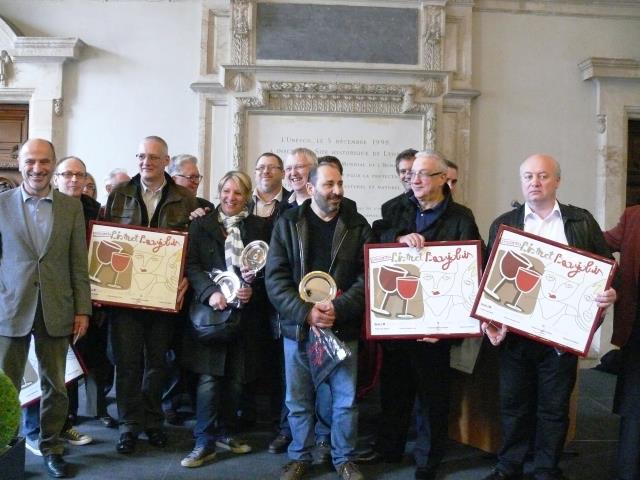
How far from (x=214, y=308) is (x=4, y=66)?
4542mm

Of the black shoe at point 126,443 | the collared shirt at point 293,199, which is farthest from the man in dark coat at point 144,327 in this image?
the collared shirt at point 293,199

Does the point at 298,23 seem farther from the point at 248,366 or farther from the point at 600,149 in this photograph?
the point at 248,366

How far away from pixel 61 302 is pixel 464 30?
5180 millimetres

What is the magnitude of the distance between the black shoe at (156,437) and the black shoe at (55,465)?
54 centimetres

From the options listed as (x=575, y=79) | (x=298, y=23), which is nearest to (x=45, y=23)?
(x=298, y=23)

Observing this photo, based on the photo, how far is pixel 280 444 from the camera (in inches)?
139

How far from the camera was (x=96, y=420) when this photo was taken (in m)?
4.09

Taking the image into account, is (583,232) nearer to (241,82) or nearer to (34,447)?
(34,447)

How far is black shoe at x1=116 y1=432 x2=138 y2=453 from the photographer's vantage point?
344cm

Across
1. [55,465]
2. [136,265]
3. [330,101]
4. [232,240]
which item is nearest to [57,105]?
[330,101]

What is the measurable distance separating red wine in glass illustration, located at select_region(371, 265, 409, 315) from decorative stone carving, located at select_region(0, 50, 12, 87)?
5158 millimetres

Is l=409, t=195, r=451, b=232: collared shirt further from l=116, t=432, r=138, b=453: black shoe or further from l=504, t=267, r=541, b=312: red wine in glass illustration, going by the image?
l=116, t=432, r=138, b=453: black shoe

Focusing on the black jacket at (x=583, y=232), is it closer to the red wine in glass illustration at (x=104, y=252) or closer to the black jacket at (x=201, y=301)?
the black jacket at (x=201, y=301)

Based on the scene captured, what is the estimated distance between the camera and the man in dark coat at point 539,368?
297cm
